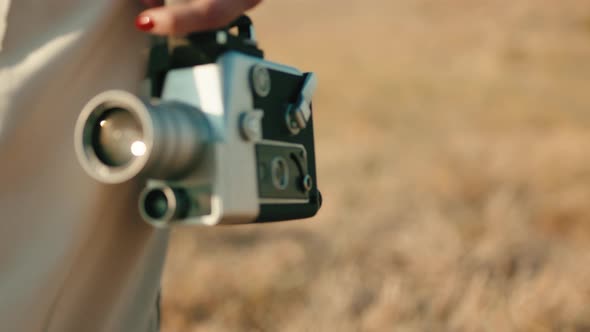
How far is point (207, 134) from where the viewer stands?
103 cm

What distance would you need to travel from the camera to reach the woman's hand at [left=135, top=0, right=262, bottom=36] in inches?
41.2

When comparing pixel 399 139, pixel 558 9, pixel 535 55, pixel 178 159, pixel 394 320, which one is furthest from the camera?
pixel 558 9

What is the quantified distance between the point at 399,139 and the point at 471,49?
→ 3.39m

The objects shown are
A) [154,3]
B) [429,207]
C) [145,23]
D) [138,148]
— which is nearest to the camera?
[138,148]

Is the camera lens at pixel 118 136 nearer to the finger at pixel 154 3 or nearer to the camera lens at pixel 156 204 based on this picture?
the camera lens at pixel 156 204

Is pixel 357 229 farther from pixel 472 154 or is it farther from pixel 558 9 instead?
pixel 558 9

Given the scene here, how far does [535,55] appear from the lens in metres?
9.28

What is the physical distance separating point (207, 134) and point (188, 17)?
5.6 inches

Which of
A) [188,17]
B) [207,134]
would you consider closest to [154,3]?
[188,17]

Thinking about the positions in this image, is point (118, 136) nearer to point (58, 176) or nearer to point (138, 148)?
point (138, 148)

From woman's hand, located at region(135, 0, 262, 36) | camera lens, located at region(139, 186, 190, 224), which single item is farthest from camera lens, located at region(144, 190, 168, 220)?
woman's hand, located at region(135, 0, 262, 36)

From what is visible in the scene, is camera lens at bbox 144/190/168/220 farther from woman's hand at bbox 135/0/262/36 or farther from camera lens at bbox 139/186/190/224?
woman's hand at bbox 135/0/262/36

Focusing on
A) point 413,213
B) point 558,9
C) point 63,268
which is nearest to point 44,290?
point 63,268

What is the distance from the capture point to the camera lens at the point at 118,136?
954 mm
